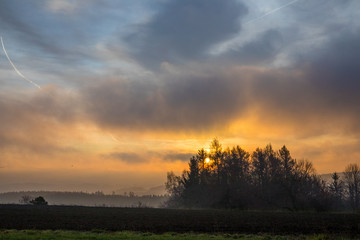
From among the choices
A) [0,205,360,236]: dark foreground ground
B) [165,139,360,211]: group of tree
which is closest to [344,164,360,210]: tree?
[165,139,360,211]: group of tree

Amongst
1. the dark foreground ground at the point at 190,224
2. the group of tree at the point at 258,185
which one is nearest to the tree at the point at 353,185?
the group of tree at the point at 258,185

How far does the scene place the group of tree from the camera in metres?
89.6

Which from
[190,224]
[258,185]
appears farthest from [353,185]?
[190,224]

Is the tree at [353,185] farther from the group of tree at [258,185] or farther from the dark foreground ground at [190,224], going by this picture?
the dark foreground ground at [190,224]

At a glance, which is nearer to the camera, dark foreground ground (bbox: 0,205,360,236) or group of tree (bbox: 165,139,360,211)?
A: dark foreground ground (bbox: 0,205,360,236)

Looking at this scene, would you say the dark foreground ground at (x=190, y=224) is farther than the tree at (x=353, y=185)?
No

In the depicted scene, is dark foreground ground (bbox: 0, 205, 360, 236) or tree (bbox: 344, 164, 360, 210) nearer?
dark foreground ground (bbox: 0, 205, 360, 236)

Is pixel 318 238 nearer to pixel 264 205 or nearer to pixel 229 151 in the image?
pixel 264 205

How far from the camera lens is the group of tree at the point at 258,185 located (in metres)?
89.6

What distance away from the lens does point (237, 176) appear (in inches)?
4006

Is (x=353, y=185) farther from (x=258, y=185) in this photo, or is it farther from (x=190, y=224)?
(x=190, y=224)

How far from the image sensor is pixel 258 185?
99.6 metres

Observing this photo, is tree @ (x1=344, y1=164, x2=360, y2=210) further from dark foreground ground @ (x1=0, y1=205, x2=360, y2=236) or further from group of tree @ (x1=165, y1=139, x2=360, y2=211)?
dark foreground ground @ (x1=0, y1=205, x2=360, y2=236)

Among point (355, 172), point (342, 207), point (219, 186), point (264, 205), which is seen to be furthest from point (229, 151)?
point (355, 172)
